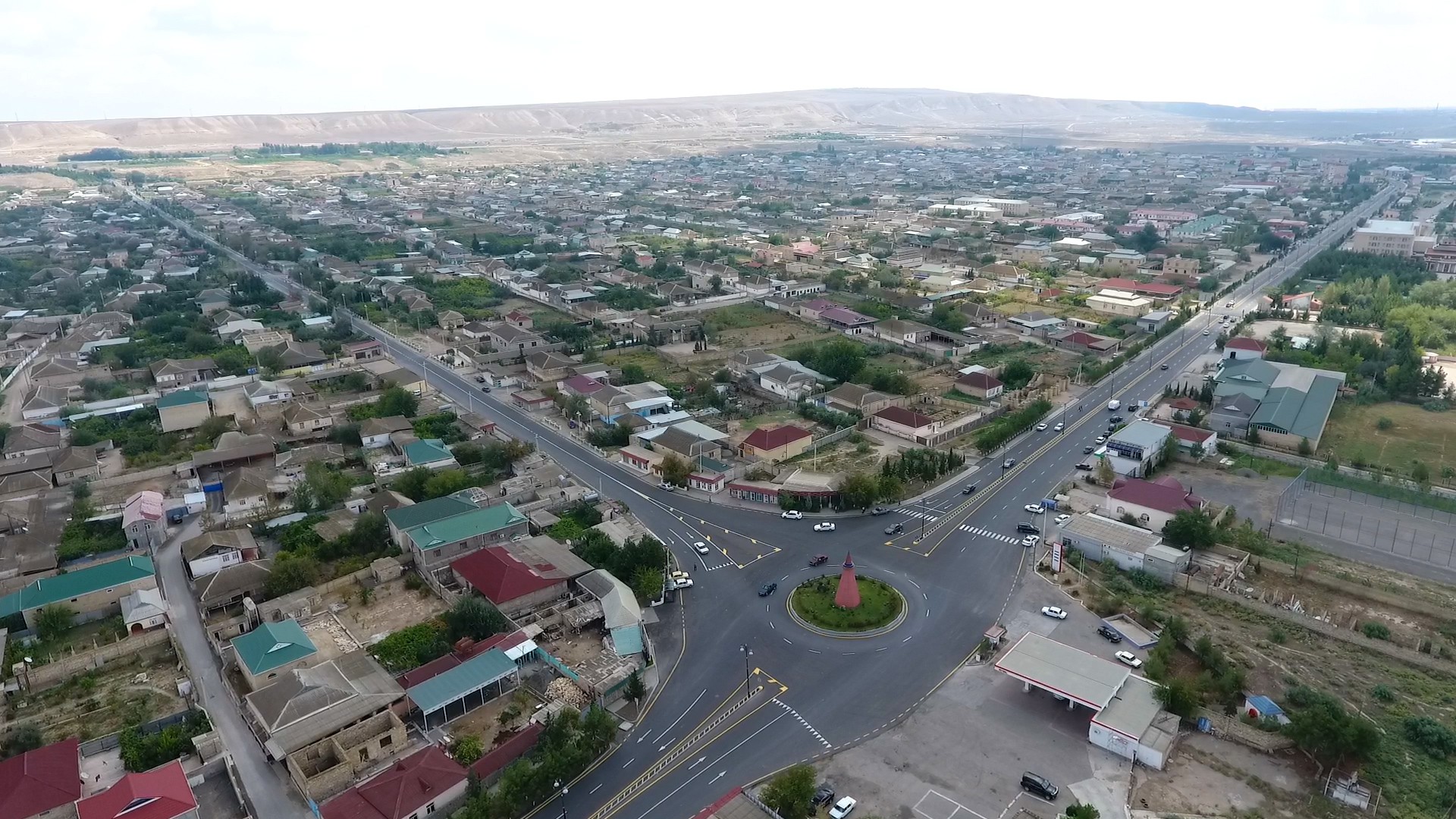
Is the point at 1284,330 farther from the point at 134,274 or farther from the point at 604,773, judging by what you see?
the point at 134,274

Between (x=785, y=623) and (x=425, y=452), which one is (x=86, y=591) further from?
(x=785, y=623)

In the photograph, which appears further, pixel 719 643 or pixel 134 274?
pixel 134 274

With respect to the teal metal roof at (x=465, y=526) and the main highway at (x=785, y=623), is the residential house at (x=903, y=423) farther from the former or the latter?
the teal metal roof at (x=465, y=526)

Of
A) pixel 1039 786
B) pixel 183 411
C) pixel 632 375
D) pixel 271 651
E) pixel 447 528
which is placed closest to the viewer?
pixel 1039 786

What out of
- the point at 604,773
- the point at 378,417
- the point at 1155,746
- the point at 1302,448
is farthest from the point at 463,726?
the point at 1302,448

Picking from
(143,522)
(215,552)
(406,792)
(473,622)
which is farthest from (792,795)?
(143,522)

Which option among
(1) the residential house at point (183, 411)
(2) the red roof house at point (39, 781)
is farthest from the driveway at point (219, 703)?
(1) the residential house at point (183, 411)
